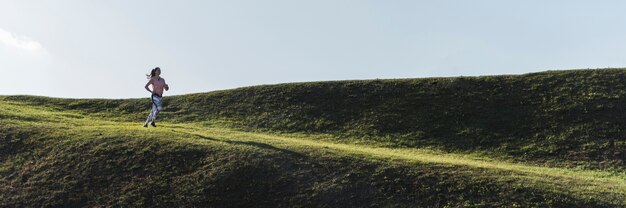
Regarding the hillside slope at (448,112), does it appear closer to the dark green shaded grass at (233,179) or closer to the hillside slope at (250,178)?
the hillside slope at (250,178)

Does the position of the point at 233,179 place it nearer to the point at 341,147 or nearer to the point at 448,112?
the point at 341,147

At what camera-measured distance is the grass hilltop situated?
15.7m

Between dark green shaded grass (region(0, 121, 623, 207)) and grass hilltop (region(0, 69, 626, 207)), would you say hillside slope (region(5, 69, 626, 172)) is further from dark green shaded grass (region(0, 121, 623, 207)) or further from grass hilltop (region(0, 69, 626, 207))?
dark green shaded grass (region(0, 121, 623, 207))

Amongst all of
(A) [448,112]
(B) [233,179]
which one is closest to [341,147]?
(B) [233,179]

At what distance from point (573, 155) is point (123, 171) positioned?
51.0ft

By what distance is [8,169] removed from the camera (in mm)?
18562

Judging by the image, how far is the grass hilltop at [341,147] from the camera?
51.6 ft

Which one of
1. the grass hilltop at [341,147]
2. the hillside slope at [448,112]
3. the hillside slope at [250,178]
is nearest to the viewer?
the hillside slope at [250,178]

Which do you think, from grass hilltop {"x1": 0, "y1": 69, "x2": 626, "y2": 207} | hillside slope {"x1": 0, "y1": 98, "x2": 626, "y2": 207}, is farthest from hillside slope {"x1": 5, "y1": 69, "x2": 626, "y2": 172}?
hillside slope {"x1": 0, "y1": 98, "x2": 626, "y2": 207}

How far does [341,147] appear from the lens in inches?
835

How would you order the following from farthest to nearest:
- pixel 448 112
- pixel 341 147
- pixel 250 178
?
pixel 448 112 < pixel 341 147 < pixel 250 178

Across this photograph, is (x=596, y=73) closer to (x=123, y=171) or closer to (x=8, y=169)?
(x=123, y=171)

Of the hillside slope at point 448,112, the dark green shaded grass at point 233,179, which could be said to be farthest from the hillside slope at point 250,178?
the hillside slope at point 448,112

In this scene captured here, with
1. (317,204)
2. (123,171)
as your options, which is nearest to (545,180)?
(317,204)
